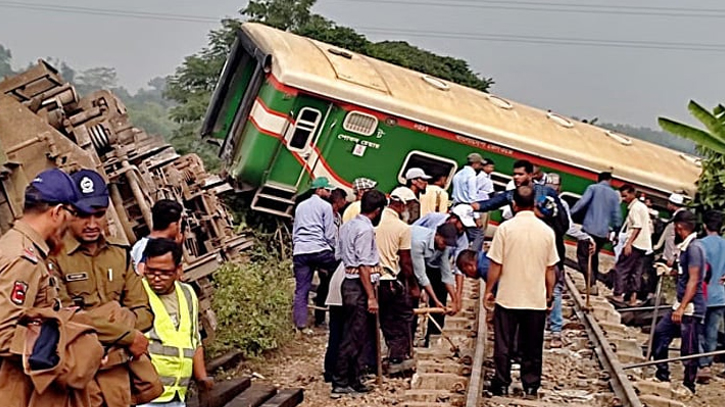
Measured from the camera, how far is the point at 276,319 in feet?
28.9

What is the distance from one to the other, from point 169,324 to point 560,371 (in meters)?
4.46

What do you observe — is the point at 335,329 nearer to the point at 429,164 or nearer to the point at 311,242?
the point at 311,242

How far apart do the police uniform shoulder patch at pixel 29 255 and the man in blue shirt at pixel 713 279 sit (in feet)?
20.9

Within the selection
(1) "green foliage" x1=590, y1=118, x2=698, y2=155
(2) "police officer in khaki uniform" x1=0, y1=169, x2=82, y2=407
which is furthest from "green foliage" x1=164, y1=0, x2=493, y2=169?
(2) "police officer in khaki uniform" x1=0, y1=169, x2=82, y2=407

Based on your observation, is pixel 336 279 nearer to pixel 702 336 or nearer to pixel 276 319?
pixel 276 319

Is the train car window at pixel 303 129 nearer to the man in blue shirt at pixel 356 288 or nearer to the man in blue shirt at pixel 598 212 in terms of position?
the man in blue shirt at pixel 598 212

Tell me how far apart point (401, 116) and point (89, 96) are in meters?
5.32

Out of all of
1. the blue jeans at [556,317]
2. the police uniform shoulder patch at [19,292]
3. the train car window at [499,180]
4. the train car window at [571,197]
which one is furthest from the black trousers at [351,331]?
the train car window at [571,197]

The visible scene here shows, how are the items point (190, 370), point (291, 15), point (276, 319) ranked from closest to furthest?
1. point (190, 370)
2. point (276, 319)
3. point (291, 15)

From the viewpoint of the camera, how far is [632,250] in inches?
468

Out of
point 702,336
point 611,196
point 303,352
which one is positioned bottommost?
point 303,352

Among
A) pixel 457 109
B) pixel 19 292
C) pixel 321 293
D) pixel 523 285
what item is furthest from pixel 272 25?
pixel 19 292

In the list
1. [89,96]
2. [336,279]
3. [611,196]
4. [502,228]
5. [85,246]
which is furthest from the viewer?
[611,196]

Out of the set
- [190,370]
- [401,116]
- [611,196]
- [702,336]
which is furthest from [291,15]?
[190,370]
